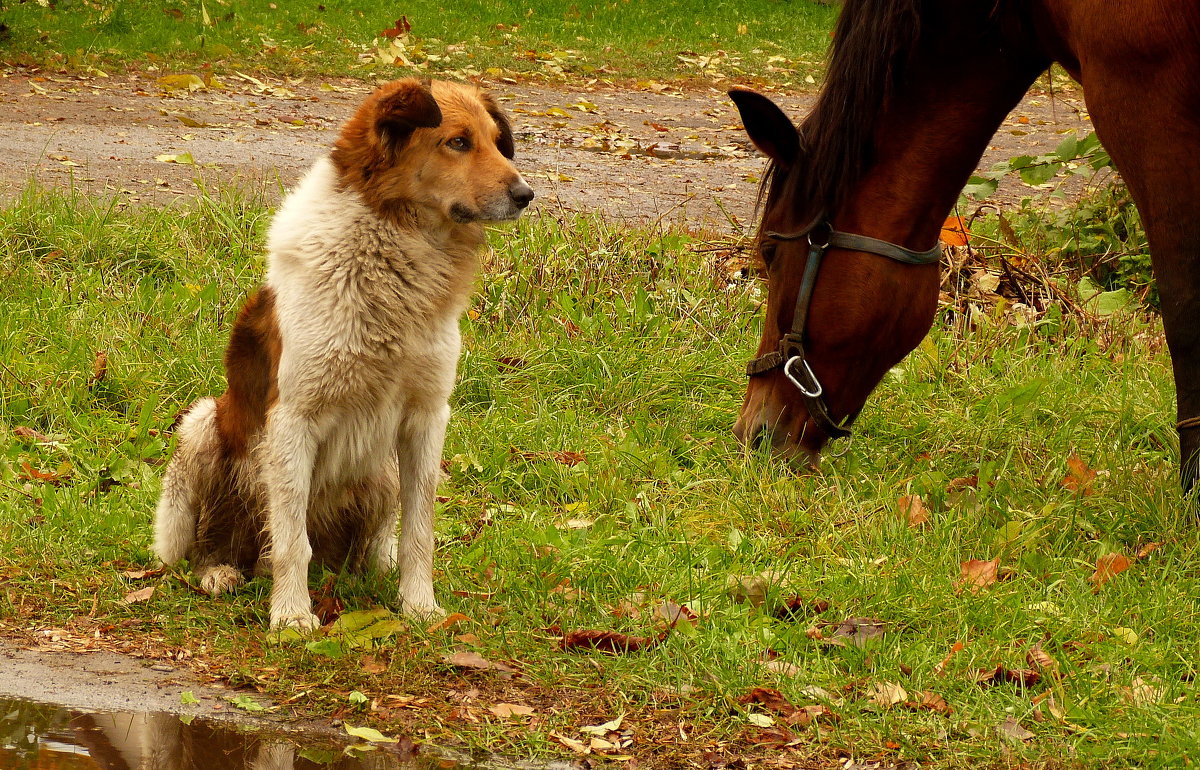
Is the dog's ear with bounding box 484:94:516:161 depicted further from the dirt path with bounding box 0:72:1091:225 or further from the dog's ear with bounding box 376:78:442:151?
the dirt path with bounding box 0:72:1091:225

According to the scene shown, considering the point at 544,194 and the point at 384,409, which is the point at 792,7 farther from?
the point at 384,409

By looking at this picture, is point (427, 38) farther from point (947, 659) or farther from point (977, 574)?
point (947, 659)

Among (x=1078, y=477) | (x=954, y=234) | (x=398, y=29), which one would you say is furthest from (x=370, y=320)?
(x=398, y=29)

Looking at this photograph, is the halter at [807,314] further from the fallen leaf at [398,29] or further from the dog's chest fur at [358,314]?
the fallen leaf at [398,29]

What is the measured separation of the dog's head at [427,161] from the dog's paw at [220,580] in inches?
50.3

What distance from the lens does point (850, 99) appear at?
162 inches

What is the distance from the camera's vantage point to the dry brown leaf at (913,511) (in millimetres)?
4250

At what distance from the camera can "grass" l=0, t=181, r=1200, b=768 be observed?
3168 millimetres

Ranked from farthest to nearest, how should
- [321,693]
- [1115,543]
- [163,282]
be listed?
[163,282] → [1115,543] → [321,693]

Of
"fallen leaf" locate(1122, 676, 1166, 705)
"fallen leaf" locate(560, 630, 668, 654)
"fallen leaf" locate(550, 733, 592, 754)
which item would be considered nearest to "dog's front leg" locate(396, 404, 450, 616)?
"fallen leaf" locate(560, 630, 668, 654)

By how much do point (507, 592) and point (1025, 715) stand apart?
1.53 meters

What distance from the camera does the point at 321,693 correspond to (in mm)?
3193

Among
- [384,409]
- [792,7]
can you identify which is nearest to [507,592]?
[384,409]

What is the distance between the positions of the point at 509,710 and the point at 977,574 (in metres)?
1.60
